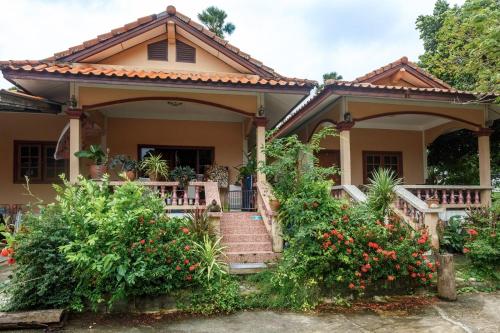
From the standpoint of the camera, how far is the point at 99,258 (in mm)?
5152

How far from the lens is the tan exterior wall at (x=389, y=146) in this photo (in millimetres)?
13328

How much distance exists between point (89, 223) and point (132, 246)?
30.2 inches

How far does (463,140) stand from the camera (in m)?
13.5

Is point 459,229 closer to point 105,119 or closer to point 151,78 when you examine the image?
point 151,78

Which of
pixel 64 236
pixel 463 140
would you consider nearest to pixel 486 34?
pixel 463 140

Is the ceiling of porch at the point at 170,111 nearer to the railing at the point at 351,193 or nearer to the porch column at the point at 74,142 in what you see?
the porch column at the point at 74,142

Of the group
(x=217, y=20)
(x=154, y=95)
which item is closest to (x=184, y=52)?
(x=154, y=95)

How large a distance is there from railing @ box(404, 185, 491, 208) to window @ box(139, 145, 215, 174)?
6022 mm

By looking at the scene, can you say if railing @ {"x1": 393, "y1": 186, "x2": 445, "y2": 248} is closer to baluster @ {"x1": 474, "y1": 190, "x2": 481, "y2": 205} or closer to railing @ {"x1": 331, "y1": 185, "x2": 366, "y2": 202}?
railing @ {"x1": 331, "y1": 185, "x2": 366, "y2": 202}

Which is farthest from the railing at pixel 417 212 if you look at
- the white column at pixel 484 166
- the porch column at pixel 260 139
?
the porch column at pixel 260 139

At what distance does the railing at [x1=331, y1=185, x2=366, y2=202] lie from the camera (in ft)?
27.9

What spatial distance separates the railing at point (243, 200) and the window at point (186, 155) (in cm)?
139

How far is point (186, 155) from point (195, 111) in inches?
58.2

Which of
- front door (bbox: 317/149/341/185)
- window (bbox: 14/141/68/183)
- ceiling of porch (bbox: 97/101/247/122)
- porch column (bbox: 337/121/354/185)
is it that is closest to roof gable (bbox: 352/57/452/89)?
porch column (bbox: 337/121/354/185)
